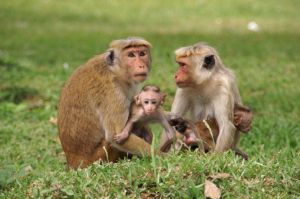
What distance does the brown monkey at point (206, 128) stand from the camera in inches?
257

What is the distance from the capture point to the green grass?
5.21 metres

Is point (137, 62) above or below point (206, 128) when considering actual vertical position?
above

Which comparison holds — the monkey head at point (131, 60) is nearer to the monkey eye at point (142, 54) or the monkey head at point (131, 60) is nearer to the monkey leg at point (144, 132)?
the monkey eye at point (142, 54)

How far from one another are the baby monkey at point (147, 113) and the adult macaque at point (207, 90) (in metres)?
0.38

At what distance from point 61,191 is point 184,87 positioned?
2.14 metres

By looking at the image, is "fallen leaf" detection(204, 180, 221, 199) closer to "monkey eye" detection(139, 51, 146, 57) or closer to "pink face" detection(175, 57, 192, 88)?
"pink face" detection(175, 57, 192, 88)

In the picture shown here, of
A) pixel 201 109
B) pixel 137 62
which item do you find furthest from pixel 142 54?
pixel 201 109

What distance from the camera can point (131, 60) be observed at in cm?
677

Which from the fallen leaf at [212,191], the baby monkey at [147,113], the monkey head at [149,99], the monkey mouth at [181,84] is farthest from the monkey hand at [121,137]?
the fallen leaf at [212,191]

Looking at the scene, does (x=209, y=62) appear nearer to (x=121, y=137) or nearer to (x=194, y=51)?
(x=194, y=51)

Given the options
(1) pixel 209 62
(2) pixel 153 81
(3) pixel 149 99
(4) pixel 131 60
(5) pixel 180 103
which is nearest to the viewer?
(3) pixel 149 99

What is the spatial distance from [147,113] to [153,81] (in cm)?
472

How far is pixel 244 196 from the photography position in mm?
5012

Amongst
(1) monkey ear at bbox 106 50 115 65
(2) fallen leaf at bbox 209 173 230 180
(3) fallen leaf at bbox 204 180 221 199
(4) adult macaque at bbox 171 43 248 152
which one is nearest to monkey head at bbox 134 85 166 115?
(4) adult macaque at bbox 171 43 248 152
